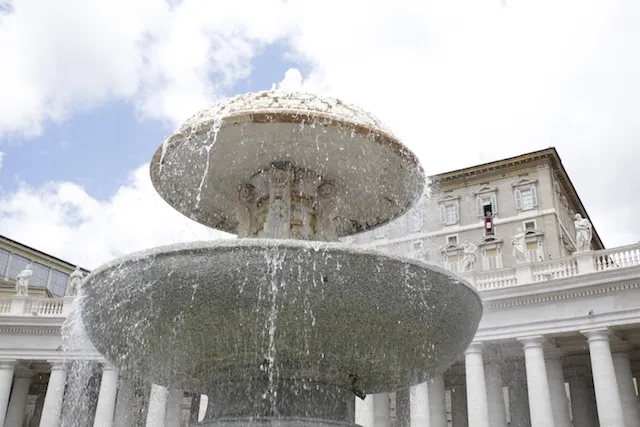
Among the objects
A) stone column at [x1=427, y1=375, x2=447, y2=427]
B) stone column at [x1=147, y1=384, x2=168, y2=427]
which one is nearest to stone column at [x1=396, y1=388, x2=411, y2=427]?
stone column at [x1=427, y1=375, x2=447, y2=427]

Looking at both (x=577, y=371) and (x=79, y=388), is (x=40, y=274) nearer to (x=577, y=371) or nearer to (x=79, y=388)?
(x=79, y=388)

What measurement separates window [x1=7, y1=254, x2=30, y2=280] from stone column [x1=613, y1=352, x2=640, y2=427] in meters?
41.8

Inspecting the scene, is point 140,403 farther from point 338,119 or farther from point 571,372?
point 338,119

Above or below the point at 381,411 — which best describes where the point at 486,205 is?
above

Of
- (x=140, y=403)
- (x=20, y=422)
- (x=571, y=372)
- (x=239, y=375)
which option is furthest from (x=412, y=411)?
(x=239, y=375)

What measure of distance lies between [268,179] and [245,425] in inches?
137

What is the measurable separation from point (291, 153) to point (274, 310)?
10.1 ft

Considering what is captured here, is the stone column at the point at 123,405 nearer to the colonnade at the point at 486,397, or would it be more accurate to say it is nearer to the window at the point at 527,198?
the colonnade at the point at 486,397

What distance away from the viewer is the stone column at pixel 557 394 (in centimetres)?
2552

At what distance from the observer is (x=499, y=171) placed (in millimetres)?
48688

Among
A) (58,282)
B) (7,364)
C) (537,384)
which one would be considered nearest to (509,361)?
(537,384)

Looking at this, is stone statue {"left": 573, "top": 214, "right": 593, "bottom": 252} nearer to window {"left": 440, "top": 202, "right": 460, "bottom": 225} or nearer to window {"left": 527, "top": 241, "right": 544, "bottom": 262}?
window {"left": 527, "top": 241, "right": 544, "bottom": 262}

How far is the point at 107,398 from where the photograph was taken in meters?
28.3

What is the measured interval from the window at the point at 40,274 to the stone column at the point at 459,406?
114 feet
